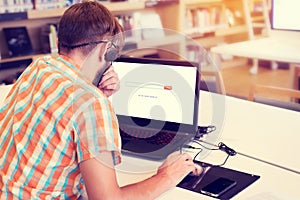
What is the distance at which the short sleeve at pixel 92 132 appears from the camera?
40.4 inches

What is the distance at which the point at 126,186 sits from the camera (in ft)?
3.67

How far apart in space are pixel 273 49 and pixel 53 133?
2.35 meters

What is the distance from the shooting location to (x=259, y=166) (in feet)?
4.45

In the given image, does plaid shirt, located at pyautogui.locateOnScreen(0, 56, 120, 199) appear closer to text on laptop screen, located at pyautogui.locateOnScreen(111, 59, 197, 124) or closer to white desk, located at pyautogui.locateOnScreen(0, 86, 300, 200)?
white desk, located at pyautogui.locateOnScreen(0, 86, 300, 200)

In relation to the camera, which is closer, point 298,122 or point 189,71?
point 189,71

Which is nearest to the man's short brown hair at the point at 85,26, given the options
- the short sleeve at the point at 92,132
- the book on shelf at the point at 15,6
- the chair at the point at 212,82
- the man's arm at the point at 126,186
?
the short sleeve at the point at 92,132

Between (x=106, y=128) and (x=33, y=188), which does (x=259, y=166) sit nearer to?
(x=106, y=128)

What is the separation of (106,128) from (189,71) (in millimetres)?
591

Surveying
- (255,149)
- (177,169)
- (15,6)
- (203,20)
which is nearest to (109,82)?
(177,169)

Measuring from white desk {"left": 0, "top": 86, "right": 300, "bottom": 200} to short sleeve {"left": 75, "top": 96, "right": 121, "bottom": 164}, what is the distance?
26 centimetres

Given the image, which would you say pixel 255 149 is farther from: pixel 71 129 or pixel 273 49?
pixel 273 49

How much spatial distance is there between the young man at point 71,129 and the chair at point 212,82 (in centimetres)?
103

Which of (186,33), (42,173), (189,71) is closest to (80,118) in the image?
(42,173)

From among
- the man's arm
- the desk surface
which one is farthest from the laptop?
the desk surface
